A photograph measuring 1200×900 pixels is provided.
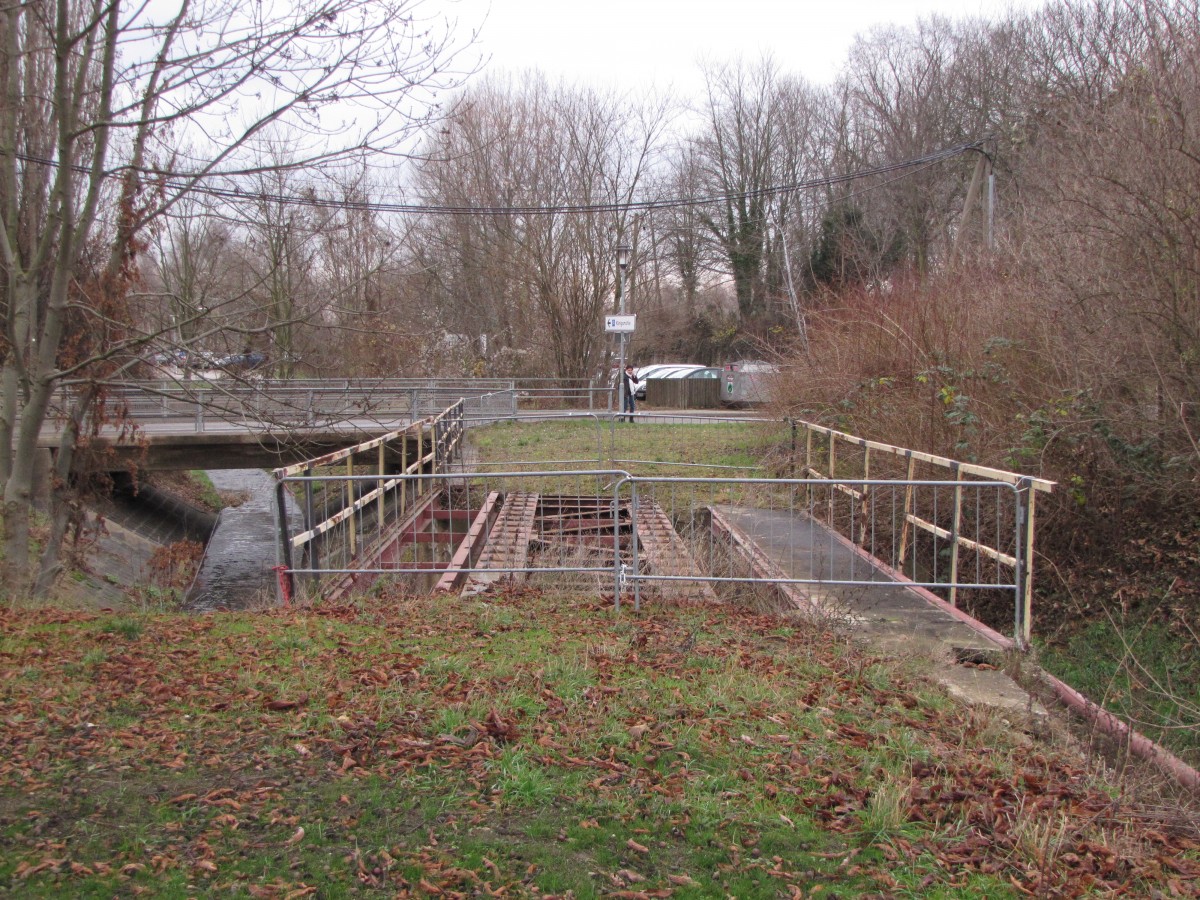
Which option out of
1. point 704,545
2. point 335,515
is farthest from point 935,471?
point 335,515

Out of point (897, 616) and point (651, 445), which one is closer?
point (897, 616)

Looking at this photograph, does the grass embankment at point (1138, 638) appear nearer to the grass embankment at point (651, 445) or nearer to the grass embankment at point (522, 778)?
the grass embankment at point (522, 778)

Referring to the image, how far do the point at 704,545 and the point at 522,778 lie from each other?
797 cm

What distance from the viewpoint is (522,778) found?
13.6 ft

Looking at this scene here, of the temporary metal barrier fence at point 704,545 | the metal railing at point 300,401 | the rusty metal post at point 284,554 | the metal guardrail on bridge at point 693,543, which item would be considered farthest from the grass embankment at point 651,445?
the rusty metal post at point 284,554

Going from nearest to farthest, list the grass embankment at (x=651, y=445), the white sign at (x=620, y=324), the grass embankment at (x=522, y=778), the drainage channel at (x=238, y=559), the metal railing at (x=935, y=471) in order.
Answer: the grass embankment at (x=522, y=778), the metal railing at (x=935, y=471), the drainage channel at (x=238, y=559), the grass embankment at (x=651, y=445), the white sign at (x=620, y=324)

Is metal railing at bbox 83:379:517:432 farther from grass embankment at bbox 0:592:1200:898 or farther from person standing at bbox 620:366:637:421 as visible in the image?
person standing at bbox 620:366:637:421

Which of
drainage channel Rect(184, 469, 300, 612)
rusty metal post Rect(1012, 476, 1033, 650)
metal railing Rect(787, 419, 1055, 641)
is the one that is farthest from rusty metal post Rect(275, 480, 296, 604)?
rusty metal post Rect(1012, 476, 1033, 650)

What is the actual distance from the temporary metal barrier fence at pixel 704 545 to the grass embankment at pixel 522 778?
1.61 meters

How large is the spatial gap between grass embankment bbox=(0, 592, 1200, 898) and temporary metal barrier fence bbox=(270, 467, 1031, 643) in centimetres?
161

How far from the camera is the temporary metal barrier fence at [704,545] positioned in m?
7.60

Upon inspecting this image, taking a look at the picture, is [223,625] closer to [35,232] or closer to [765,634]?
[765,634]

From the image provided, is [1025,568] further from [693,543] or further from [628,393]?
[628,393]

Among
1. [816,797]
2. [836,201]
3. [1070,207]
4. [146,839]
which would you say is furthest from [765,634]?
[836,201]
